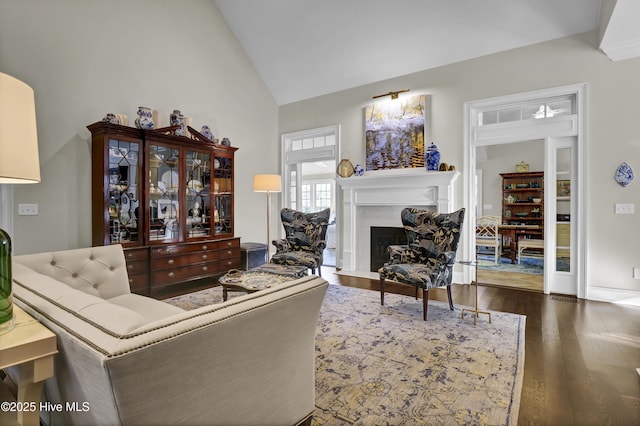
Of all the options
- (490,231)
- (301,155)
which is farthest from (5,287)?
(490,231)

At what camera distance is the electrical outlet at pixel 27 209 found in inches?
126

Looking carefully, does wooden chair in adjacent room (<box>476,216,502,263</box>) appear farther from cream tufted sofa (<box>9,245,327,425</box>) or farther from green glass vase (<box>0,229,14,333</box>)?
green glass vase (<box>0,229,14,333</box>)

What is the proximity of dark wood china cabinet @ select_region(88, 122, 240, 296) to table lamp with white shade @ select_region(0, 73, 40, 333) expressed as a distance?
8.96 feet

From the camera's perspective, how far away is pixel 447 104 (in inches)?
181

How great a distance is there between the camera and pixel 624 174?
11.7ft

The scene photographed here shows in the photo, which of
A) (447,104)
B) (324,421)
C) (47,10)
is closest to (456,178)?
(447,104)

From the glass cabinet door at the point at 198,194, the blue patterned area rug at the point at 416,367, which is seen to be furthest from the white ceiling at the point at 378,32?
the blue patterned area rug at the point at 416,367

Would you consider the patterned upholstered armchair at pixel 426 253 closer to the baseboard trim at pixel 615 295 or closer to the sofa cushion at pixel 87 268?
the baseboard trim at pixel 615 295

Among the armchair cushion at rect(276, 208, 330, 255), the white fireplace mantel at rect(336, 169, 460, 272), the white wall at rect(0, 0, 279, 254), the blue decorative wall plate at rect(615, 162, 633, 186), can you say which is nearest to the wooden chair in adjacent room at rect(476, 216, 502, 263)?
the white fireplace mantel at rect(336, 169, 460, 272)

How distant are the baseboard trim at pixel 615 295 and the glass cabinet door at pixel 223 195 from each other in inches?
188

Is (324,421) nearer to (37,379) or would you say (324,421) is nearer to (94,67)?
(37,379)

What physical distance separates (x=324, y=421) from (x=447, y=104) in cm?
438

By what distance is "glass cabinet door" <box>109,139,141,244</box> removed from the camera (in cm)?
353

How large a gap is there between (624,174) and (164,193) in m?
5.40
